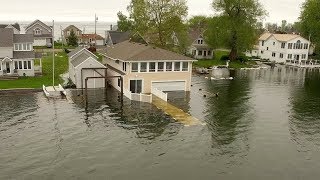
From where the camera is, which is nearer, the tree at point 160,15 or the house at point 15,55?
the house at point 15,55

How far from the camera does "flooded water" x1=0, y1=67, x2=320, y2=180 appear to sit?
25.2 metres

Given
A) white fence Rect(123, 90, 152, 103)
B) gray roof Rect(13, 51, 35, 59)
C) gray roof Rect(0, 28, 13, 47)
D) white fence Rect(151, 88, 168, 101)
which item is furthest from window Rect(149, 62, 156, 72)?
gray roof Rect(0, 28, 13, 47)

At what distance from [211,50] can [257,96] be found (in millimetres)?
46075

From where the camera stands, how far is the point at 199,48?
94312 millimetres

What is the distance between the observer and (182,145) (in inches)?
1177

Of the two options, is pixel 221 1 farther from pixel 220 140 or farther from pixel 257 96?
pixel 220 140

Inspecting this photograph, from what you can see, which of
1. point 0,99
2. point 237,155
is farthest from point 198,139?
point 0,99

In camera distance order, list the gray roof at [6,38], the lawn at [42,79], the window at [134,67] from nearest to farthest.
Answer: the window at [134,67] < the lawn at [42,79] < the gray roof at [6,38]

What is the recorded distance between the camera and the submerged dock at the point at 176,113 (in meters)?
36.5

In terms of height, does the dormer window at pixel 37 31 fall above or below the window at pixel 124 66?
above

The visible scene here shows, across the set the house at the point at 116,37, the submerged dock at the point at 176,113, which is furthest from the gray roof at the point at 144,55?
the house at the point at 116,37

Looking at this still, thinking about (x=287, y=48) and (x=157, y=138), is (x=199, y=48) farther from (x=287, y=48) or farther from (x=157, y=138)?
(x=157, y=138)

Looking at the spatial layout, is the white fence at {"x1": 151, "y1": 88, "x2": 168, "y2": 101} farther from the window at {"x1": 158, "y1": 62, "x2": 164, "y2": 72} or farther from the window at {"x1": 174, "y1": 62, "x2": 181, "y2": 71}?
the window at {"x1": 174, "y1": 62, "x2": 181, "y2": 71}

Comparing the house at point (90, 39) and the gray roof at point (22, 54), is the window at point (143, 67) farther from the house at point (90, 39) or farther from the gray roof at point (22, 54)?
the house at point (90, 39)
